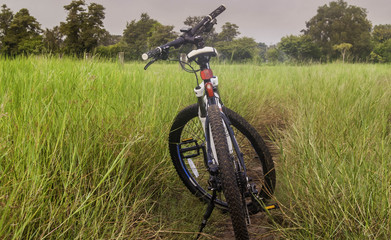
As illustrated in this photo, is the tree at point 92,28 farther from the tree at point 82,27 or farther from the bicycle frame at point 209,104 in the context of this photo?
the bicycle frame at point 209,104

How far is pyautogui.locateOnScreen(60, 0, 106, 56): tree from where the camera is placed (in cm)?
3406

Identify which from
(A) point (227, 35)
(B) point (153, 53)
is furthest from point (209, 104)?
(A) point (227, 35)

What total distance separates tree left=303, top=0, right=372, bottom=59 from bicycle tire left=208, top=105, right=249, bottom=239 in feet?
151

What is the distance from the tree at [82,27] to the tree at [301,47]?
28.0 m

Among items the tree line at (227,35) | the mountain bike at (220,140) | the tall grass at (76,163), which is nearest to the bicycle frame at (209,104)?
the mountain bike at (220,140)

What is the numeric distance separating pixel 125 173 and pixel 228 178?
659mm

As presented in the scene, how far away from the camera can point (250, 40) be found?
51469 millimetres

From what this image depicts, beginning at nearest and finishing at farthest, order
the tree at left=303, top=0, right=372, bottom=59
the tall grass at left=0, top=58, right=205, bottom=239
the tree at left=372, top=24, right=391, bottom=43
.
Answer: the tall grass at left=0, top=58, right=205, bottom=239
the tree at left=372, top=24, right=391, bottom=43
the tree at left=303, top=0, right=372, bottom=59

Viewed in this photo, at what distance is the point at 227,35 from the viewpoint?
55.4 metres

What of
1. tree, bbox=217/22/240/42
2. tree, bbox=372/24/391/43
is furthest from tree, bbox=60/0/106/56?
tree, bbox=372/24/391/43

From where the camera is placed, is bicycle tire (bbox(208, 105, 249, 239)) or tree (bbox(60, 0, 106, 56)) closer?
bicycle tire (bbox(208, 105, 249, 239))

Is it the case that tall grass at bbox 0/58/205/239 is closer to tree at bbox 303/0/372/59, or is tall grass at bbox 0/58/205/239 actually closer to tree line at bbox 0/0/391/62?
tree line at bbox 0/0/391/62

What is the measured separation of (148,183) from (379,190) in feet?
5.32

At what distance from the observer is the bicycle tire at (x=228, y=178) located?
174 centimetres
